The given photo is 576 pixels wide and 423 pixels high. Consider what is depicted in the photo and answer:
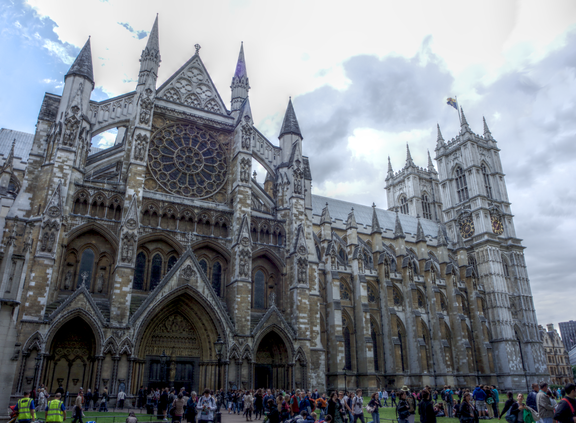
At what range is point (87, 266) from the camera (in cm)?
2327

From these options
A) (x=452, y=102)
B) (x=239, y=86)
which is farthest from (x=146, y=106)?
(x=452, y=102)

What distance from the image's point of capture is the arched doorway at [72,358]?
67.1 feet

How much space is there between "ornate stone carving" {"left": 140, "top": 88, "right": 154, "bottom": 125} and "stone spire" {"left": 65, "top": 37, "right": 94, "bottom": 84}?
10.8 ft

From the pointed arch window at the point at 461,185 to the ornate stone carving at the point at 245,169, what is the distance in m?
41.8

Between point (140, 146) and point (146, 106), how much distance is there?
294 centimetres

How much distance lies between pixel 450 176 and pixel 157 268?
49.7 metres

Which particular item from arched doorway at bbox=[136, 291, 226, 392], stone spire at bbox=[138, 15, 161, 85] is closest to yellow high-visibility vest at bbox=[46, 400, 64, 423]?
arched doorway at bbox=[136, 291, 226, 392]

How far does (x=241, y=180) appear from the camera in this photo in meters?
27.7

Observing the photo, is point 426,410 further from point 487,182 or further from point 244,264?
point 487,182

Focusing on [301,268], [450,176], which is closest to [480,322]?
[450,176]

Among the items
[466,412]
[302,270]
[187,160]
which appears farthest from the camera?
[187,160]

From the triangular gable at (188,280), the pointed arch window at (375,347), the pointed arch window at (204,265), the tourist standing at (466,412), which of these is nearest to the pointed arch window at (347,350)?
the pointed arch window at (375,347)

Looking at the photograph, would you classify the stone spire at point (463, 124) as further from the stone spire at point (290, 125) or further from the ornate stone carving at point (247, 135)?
the ornate stone carving at point (247, 135)

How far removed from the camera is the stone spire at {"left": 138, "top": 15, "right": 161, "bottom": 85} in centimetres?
2784
